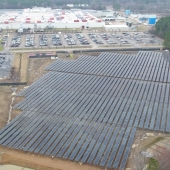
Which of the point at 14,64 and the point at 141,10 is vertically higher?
the point at 141,10

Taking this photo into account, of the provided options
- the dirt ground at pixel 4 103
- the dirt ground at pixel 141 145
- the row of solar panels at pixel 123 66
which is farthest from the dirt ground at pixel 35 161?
the row of solar panels at pixel 123 66

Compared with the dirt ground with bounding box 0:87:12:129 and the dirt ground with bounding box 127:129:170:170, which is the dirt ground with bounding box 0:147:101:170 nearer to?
the dirt ground with bounding box 127:129:170:170

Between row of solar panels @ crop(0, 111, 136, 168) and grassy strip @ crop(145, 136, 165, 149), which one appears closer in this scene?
row of solar panels @ crop(0, 111, 136, 168)

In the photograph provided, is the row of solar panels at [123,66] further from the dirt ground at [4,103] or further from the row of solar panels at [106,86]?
the dirt ground at [4,103]

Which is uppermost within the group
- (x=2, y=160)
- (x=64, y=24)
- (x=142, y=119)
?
(x=64, y=24)

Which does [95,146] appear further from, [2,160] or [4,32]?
[4,32]

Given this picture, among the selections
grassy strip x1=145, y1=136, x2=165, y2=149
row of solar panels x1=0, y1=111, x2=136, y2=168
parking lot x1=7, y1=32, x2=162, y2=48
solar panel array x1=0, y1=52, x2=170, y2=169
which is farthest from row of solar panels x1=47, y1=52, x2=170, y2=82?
row of solar panels x1=0, y1=111, x2=136, y2=168

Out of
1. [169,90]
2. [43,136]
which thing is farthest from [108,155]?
[169,90]
